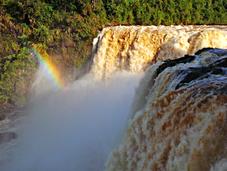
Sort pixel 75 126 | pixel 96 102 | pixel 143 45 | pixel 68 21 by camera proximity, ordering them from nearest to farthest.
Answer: pixel 75 126
pixel 143 45
pixel 96 102
pixel 68 21

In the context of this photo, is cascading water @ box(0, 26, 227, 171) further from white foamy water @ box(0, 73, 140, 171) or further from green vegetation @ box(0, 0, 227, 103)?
green vegetation @ box(0, 0, 227, 103)

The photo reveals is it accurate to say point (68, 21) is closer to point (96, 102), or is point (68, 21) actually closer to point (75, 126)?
point (96, 102)

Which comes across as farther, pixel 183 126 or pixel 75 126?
pixel 75 126

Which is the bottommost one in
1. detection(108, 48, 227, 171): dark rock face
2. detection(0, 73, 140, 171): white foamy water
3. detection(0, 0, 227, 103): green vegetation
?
detection(108, 48, 227, 171): dark rock face

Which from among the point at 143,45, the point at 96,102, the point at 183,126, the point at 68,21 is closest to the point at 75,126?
the point at 96,102

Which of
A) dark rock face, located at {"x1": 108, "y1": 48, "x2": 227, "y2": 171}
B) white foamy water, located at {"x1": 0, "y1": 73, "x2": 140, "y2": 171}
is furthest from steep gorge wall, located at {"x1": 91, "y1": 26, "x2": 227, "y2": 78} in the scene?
dark rock face, located at {"x1": 108, "y1": 48, "x2": 227, "y2": 171}

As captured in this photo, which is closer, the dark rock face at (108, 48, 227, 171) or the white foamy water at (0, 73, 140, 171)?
the dark rock face at (108, 48, 227, 171)

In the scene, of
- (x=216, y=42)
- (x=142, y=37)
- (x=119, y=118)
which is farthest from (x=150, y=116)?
(x=142, y=37)

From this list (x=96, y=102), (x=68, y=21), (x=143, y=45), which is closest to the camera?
(x=143, y=45)

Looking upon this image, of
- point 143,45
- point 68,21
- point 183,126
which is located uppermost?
point 68,21
